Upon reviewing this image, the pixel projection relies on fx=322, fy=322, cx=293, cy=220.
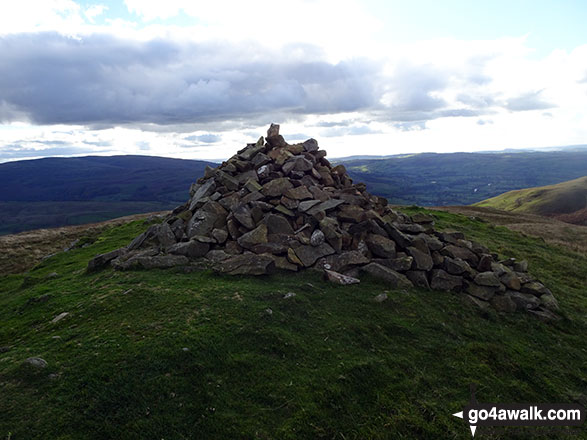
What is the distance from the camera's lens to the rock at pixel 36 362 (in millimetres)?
9734

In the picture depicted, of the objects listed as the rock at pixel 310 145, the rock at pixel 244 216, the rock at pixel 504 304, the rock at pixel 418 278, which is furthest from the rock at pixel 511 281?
the rock at pixel 310 145

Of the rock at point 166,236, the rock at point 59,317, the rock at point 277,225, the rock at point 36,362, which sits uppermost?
the rock at point 277,225

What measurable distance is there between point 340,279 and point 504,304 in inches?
341

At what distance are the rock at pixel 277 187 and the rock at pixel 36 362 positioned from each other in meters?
14.9

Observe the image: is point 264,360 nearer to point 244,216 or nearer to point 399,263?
point 399,263

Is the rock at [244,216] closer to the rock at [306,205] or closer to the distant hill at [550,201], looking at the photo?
the rock at [306,205]

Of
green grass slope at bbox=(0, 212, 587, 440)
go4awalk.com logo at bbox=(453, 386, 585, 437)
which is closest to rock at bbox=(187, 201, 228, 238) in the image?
green grass slope at bbox=(0, 212, 587, 440)

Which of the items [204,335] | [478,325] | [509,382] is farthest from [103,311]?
[478,325]

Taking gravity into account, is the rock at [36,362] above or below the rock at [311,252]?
below

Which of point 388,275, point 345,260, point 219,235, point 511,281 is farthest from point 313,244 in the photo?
point 511,281

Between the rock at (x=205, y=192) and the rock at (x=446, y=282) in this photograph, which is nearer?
the rock at (x=446, y=282)

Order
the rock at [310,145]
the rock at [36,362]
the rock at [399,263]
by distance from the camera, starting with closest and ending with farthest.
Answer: the rock at [36,362] → the rock at [399,263] → the rock at [310,145]

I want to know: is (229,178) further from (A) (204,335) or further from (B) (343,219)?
(A) (204,335)

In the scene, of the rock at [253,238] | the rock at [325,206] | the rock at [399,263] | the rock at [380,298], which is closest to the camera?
the rock at [380,298]
